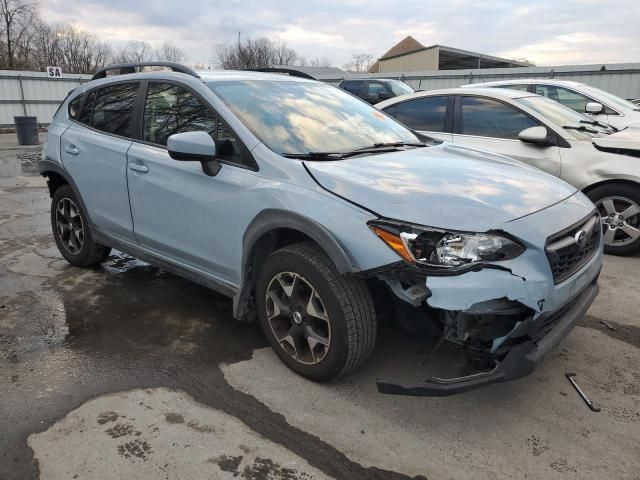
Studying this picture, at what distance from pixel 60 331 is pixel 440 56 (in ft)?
134

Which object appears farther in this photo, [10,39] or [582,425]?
[10,39]

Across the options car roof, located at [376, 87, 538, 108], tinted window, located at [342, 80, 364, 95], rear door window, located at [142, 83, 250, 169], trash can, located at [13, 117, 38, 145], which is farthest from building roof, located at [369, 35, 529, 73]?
rear door window, located at [142, 83, 250, 169]

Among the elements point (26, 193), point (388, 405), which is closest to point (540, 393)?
point (388, 405)

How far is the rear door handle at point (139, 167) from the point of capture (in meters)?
3.56

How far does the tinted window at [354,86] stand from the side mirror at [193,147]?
37.7ft

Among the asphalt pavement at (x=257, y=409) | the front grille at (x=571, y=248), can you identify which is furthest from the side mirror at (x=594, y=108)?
the front grille at (x=571, y=248)

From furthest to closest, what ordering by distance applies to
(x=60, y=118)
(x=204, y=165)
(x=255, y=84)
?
1. (x=60, y=118)
2. (x=255, y=84)
3. (x=204, y=165)

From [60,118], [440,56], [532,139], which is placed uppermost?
[440,56]

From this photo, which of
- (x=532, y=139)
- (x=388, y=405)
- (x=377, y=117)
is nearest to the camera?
(x=388, y=405)

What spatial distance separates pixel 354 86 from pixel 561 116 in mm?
9174

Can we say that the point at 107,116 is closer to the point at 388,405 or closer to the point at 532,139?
the point at 388,405

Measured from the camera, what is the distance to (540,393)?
2.79 meters

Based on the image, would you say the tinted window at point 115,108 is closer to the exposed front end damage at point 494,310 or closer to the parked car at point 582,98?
the exposed front end damage at point 494,310

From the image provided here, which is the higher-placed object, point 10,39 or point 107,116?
point 10,39
